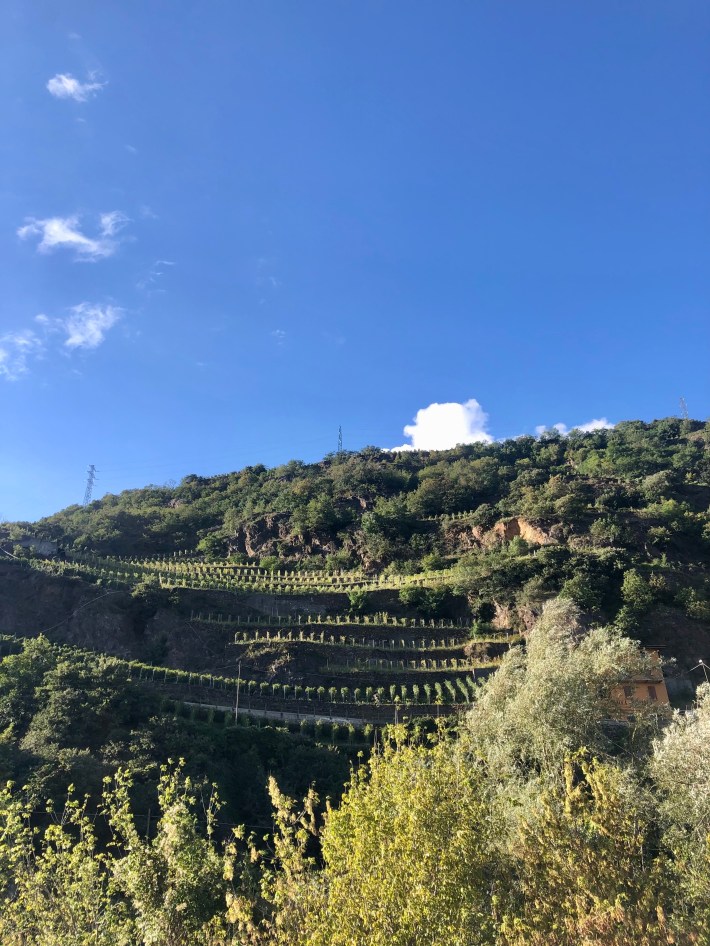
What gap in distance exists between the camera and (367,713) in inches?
1314

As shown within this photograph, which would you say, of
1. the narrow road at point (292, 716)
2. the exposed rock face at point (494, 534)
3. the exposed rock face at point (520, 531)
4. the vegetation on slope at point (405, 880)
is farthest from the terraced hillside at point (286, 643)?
the vegetation on slope at point (405, 880)

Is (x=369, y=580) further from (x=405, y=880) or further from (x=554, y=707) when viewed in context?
(x=405, y=880)

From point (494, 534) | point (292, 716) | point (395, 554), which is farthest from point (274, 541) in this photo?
point (292, 716)

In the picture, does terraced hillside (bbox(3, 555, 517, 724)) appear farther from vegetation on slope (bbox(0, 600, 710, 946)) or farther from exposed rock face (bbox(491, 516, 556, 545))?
vegetation on slope (bbox(0, 600, 710, 946))

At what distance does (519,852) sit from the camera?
9.36 metres

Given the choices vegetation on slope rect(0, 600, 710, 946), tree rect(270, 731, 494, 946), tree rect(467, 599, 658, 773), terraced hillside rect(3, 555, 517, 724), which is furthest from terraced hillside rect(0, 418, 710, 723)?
tree rect(270, 731, 494, 946)

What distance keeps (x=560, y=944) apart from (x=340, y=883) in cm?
313

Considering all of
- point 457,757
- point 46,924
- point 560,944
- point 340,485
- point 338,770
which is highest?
point 340,485

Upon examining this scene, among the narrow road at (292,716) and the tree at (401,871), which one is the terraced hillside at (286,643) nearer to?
the narrow road at (292,716)

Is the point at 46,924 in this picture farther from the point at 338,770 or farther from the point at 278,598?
the point at 278,598

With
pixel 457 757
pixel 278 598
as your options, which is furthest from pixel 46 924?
pixel 278 598

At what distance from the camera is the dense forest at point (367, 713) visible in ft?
29.5

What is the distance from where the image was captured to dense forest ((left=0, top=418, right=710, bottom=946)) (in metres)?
9.00

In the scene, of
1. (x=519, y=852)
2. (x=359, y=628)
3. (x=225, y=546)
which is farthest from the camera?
(x=225, y=546)
